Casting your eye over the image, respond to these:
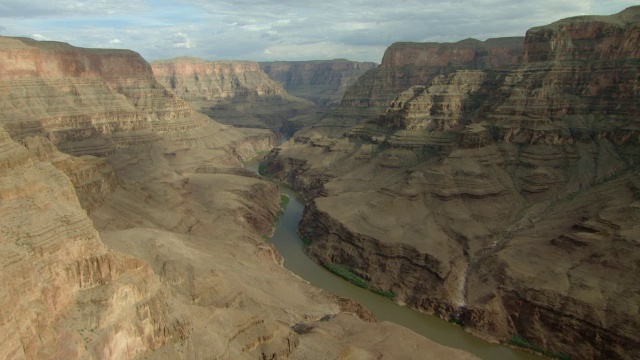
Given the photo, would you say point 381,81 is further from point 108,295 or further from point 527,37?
point 108,295

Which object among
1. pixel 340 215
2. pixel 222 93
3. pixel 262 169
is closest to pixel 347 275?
pixel 340 215

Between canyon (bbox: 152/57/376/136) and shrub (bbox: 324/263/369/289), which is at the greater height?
canyon (bbox: 152/57/376/136)

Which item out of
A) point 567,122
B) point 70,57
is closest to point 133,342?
point 567,122

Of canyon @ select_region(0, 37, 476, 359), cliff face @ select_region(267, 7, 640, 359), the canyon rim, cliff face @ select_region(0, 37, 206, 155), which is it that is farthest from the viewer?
cliff face @ select_region(0, 37, 206, 155)

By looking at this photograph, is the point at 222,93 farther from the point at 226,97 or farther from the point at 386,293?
the point at 386,293

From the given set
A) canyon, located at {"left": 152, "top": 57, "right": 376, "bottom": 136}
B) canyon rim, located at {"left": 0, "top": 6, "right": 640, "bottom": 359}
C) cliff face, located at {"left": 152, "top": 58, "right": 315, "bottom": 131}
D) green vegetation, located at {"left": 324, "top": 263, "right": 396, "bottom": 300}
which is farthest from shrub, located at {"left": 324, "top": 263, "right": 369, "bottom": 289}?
cliff face, located at {"left": 152, "top": 58, "right": 315, "bottom": 131}

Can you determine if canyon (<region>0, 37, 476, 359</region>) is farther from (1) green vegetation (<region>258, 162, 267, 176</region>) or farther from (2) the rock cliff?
(2) the rock cliff
